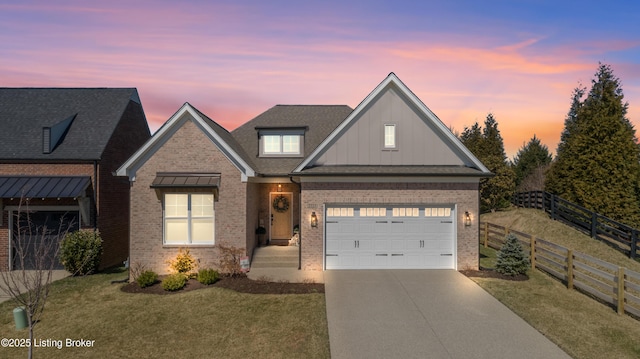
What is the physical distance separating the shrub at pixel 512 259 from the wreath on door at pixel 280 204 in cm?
1026

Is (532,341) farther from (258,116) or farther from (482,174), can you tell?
(258,116)

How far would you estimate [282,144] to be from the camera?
699 inches

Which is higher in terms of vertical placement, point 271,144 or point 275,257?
point 271,144

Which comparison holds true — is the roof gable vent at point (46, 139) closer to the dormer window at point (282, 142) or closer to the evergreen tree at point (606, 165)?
Result: the dormer window at point (282, 142)

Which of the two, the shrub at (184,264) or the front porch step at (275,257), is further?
the front porch step at (275,257)

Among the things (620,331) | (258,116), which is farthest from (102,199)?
(620,331)

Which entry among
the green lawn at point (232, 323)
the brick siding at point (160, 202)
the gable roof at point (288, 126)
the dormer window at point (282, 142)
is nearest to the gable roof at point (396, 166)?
the gable roof at point (288, 126)

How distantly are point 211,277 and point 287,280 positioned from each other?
2.85m

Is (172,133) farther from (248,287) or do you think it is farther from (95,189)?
(248,287)

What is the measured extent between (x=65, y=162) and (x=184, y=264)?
8.26m

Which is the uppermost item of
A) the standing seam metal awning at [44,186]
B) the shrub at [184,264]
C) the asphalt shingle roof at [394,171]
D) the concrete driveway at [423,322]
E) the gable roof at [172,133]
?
the gable roof at [172,133]

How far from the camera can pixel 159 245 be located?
44.5 feet

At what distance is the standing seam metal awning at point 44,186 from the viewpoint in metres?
14.3

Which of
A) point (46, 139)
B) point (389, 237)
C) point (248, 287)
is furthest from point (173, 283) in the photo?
point (46, 139)
